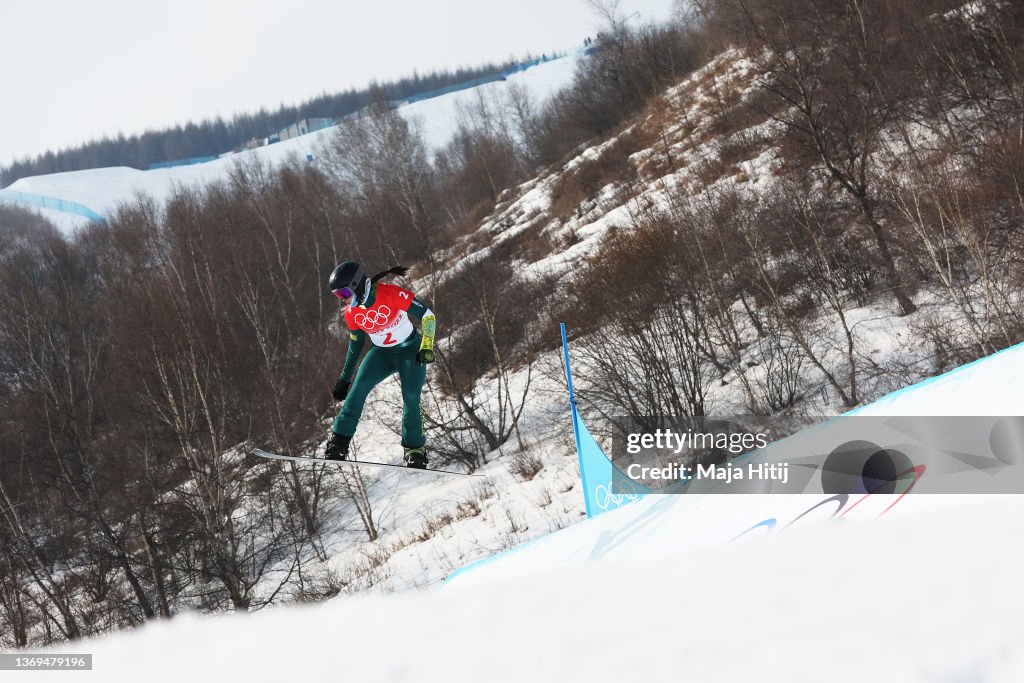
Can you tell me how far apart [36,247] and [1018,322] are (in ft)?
178

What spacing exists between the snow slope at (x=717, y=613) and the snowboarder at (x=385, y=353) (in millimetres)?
1576

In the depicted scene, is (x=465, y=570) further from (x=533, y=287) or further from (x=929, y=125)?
(x=929, y=125)

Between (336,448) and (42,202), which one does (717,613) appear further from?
(42,202)

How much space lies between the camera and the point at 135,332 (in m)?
20.4

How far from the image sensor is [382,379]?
6453 mm

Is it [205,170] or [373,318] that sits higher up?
[205,170]

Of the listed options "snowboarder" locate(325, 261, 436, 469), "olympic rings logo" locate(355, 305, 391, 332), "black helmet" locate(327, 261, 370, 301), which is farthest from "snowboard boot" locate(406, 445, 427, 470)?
"black helmet" locate(327, 261, 370, 301)

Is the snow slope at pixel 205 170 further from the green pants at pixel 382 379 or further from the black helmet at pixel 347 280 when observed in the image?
the black helmet at pixel 347 280

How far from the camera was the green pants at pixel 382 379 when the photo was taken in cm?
635

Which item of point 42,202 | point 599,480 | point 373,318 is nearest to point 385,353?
point 373,318

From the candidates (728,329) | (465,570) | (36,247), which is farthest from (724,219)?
(36,247)

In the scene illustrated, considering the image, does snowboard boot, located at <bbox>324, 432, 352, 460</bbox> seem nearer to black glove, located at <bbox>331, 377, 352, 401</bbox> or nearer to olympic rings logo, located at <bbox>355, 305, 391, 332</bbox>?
black glove, located at <bbox>331, 377, 352, 401</bbox>

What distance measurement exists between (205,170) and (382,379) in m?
86.8

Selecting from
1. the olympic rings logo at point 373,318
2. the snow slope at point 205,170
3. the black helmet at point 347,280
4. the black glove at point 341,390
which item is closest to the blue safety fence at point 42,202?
the snow slope at point 205,170
